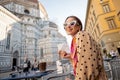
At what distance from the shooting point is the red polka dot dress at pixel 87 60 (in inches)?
54.2

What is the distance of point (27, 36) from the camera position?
36375mm

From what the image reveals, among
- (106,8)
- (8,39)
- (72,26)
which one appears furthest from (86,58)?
(8,39)

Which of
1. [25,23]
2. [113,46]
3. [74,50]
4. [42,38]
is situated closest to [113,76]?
[74,50]

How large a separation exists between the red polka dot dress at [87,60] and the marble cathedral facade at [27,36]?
1014 inches

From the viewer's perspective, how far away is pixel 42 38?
42.2 meters

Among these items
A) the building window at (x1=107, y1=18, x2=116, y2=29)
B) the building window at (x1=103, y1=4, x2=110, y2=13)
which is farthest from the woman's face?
the building window at (x1=103, y1=4, x2=110, y2=13)

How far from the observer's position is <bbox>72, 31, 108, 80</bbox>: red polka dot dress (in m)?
1.38

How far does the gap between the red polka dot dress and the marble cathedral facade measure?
84.5 feet

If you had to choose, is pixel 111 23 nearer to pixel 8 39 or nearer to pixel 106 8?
pixel 106 8

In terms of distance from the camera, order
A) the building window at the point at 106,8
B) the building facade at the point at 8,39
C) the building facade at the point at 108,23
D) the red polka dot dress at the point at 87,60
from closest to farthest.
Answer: the red polka dot dress at the point at 87,60, the building facade at the point at 108,23, the building window at the point at 106,8, the building facade at the point at 8,39

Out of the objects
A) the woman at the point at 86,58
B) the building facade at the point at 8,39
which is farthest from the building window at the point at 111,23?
the woman at the point at 86,58

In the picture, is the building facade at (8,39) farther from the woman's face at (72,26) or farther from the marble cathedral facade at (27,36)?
the woman's face at (72,26)

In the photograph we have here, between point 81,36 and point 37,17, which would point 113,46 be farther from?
point 37,17

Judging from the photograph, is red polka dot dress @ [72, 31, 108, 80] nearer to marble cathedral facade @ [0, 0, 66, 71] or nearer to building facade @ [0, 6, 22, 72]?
building facade @ [0, 6, 22, 72]
